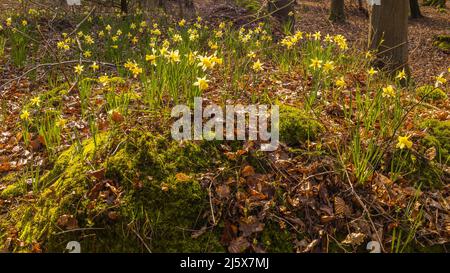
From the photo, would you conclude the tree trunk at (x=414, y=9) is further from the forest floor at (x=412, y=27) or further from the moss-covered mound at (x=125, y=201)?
the moss-covered mound at (x=125, y=201)

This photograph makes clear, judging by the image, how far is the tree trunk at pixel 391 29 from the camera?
18.5 ft

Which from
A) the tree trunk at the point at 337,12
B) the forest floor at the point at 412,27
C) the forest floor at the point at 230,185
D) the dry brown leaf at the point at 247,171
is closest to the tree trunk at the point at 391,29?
the forest floor at the point at 230,185

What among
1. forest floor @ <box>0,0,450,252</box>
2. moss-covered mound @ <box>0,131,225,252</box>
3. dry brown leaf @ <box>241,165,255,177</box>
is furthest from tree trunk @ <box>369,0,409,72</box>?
moss-covered mound @ <box>0,131,225,252</box>

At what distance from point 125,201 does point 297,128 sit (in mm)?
1495

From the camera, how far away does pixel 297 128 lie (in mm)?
3070

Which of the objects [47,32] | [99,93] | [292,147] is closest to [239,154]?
[292,147]

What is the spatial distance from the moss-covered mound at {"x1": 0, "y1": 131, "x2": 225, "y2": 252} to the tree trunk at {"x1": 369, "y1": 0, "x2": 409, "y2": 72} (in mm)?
4152

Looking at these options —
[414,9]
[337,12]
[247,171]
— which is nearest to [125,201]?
[247,171]

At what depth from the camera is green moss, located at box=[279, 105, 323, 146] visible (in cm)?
301

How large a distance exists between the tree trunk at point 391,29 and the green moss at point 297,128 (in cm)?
311

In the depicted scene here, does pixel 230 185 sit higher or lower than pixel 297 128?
lower

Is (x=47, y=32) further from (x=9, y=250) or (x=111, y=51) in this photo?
(x=9, y=250)

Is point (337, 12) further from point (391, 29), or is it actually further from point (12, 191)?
point (12, 191)
